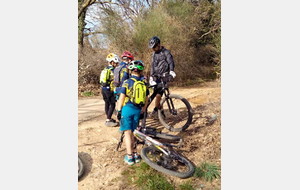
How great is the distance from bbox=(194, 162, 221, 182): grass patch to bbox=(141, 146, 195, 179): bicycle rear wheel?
0.36 feet

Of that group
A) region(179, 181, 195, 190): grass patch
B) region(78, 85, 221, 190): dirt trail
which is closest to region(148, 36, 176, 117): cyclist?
region(78, 85, 221, 190): dirt trail

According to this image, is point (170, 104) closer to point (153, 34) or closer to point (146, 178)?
point (146, 178)

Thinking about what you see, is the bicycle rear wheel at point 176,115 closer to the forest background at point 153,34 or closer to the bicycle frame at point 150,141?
the bicycle frame at point 150,141

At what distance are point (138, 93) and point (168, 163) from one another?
3.81 ft

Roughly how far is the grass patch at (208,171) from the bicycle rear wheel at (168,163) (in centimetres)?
11

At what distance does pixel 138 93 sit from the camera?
3.14m

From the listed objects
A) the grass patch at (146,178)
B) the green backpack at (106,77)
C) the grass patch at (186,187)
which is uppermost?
the green backpack at (106,77)

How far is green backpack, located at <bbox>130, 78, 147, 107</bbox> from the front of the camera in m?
3.14

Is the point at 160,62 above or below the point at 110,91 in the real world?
above

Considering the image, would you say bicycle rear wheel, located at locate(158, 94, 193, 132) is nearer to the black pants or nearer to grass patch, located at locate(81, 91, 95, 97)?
the black pants

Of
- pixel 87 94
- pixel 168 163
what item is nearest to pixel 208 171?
pixel 168 163

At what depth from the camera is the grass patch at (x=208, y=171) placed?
2951 millimetres

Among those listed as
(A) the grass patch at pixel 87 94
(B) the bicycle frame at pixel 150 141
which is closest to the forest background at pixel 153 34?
(A) the grass patch at pixel 87 94

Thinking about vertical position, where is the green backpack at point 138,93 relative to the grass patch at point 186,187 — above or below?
above
